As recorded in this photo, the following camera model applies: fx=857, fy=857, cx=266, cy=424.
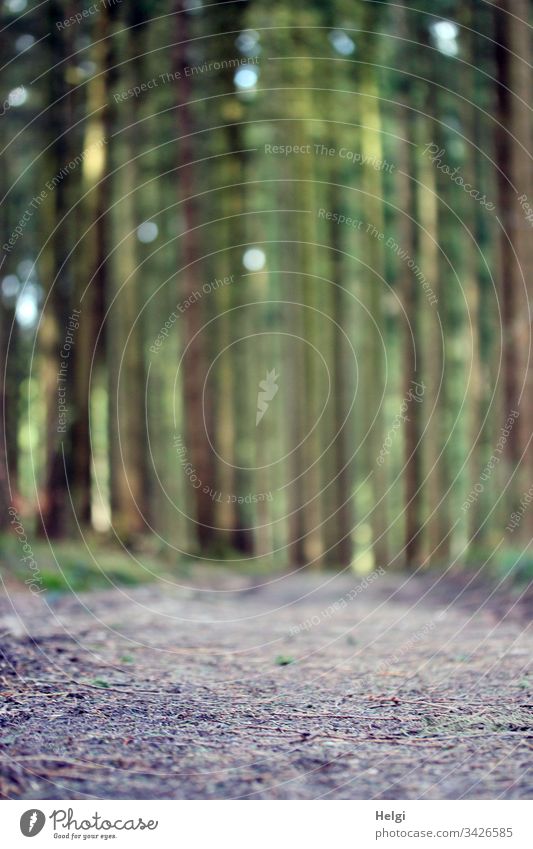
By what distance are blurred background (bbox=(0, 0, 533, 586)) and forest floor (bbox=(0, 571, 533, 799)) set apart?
4.12 m

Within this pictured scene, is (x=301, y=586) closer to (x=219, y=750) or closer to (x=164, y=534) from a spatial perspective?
(x=164, y=534)

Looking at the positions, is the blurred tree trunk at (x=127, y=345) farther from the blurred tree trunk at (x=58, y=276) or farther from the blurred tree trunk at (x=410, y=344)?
the blurred tree trunk at (x=410, y=344)

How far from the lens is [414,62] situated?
1570cm

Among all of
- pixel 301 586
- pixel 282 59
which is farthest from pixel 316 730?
pixel 282 59

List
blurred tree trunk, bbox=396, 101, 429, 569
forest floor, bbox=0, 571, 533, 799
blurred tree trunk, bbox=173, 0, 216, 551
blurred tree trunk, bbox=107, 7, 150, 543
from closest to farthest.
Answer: forest floor, bbox=0, 571, 533, 799 → blurred tree trunk, bbox=107, 7, 150, 543 → blurred tree trunk, bbox=173, 0, 216, 551 → blurred tree trunk, bbox=396, 101, 429, 569

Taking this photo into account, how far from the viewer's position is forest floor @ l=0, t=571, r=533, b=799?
3.43 meters

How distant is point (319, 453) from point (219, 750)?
48.3ft

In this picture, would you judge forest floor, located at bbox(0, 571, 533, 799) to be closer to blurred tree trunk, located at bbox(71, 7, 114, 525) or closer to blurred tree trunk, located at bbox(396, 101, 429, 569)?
blurred tree trunk, located at bbox(71, 7, 114, 525)

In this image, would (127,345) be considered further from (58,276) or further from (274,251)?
(274,251)

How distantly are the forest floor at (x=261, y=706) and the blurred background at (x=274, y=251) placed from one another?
4.12 metres

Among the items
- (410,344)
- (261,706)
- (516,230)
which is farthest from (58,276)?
(261,706)

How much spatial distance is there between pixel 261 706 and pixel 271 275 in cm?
1675

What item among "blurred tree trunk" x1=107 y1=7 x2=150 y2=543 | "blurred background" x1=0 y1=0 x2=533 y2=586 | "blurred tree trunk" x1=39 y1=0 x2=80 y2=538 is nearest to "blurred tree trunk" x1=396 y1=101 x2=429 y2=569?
"blurred background" x1=0 y1=0 x2=533 y2=586

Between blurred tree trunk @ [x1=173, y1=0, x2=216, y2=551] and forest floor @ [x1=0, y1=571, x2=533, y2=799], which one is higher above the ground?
blurred tree trunk @ [x1=173, y1=0, x2=216, y2=551]
